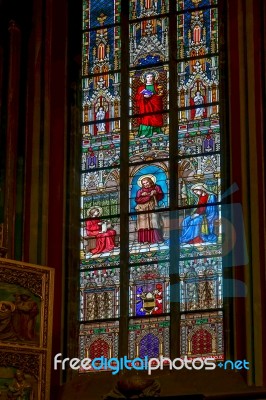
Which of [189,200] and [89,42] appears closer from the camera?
[189,200]

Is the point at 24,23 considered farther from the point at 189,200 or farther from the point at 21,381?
the point at 21,381

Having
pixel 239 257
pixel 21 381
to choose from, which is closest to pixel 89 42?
pixel 239 257

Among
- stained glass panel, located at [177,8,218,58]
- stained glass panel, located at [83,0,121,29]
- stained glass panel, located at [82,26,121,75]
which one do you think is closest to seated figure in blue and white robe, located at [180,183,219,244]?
stained glass panel, located at [177,8,218,58]

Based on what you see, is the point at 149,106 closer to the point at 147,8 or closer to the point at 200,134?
the point at 200,134

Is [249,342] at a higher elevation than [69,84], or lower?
lower

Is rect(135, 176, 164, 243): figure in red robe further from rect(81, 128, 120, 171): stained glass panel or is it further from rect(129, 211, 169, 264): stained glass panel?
rect(81, 128, 120, 171): stained glass panel

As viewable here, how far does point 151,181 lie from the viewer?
14406 millimetres

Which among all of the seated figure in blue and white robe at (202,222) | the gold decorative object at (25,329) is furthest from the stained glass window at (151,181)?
the gold decorative object at (25,329)

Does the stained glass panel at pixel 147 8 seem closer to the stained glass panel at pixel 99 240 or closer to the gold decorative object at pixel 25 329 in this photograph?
the stained glass panel at pixel 99 240

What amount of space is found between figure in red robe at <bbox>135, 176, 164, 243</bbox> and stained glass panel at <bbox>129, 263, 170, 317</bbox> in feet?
1.11

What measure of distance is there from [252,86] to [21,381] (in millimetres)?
4129

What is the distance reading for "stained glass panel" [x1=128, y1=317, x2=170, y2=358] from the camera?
13.6m

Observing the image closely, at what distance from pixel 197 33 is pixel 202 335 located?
360 cm

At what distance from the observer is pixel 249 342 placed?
13.1 m
